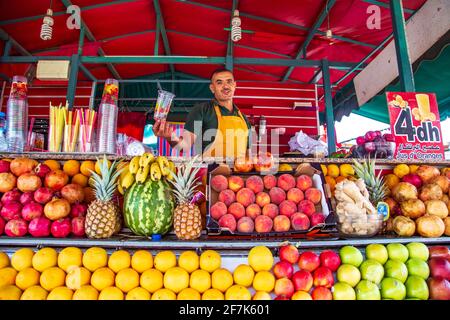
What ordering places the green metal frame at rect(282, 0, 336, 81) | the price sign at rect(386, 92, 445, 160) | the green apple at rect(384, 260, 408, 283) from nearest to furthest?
the green apple at rect(384, 260, 408, 283)
the price sign at rect(386, 92, 445, 160)
the green metal frame at rect(282, 0, 336, 81)

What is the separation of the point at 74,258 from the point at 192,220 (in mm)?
807

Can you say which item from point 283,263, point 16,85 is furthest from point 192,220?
point 16,85

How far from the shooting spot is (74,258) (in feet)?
6.15

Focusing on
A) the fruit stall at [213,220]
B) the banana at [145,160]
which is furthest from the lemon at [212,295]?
the banana at [145,160]

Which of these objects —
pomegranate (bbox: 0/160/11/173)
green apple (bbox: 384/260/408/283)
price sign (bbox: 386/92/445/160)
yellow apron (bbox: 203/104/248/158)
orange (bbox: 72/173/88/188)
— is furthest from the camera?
yellow apron (bbox: 203/104/248/158)

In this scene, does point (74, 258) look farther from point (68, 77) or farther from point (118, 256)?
point (68, 77)

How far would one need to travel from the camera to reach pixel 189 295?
1.76 m

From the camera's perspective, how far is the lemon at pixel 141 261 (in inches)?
74.4

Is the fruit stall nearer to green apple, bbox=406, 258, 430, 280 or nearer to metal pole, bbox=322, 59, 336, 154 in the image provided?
green apple, bbox=406, 258, 430, 280

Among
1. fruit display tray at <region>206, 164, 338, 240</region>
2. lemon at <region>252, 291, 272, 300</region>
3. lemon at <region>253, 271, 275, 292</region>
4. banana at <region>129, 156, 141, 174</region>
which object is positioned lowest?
lemon at <region>252, 291, 272, 300</region>

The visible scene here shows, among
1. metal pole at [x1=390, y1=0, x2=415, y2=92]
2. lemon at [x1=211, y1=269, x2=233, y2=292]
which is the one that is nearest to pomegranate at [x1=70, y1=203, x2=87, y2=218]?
lemon at [x1=211, y1=269, x2=233, y2=292]

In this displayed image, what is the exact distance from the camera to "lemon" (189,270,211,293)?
1.82 m

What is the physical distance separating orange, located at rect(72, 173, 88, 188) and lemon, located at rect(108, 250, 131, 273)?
75 cm
